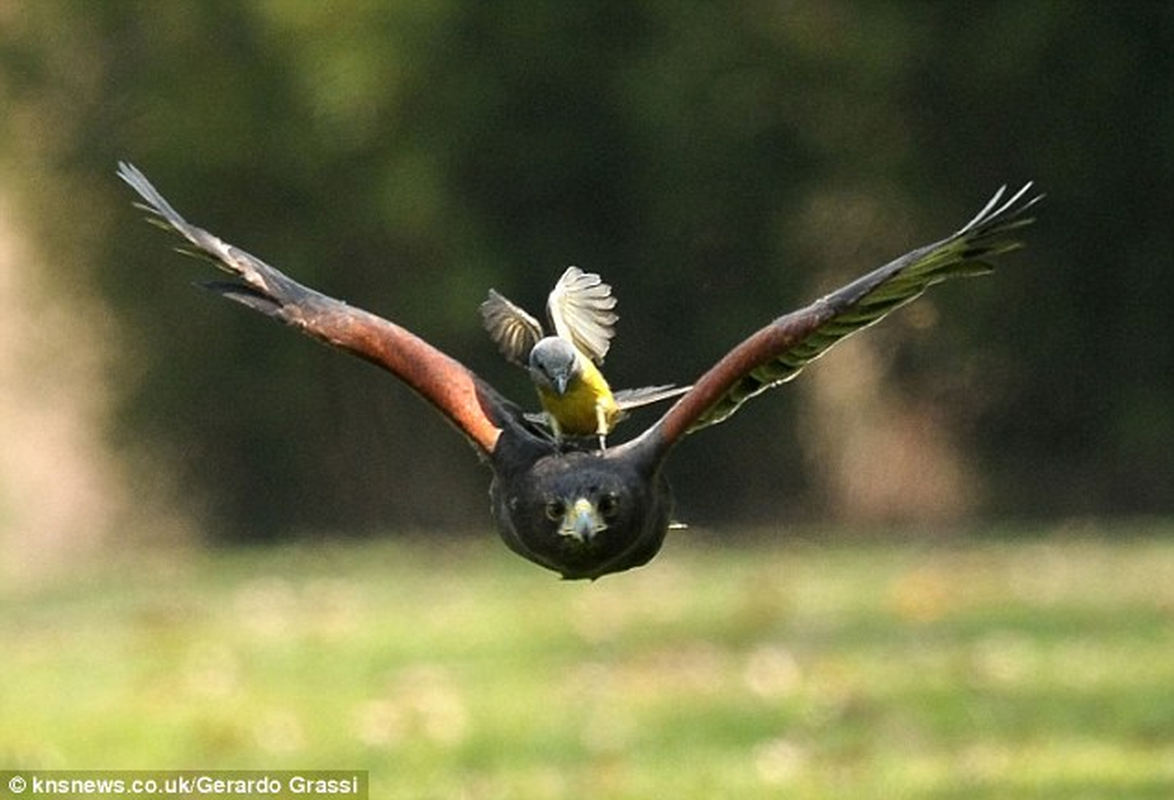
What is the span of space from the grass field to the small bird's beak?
8.66 ft

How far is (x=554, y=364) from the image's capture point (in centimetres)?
A: 477

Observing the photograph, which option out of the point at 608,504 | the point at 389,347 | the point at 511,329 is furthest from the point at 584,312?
the point at 608,504

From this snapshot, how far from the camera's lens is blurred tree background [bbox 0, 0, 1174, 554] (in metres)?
15.9

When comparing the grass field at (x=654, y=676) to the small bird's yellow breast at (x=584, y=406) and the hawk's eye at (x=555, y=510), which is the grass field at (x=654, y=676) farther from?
the hawk's eye at (x=555, y=510)

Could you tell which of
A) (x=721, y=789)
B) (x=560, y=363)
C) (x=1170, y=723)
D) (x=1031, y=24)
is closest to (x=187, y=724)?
(x=721, y=789)

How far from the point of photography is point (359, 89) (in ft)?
53.8

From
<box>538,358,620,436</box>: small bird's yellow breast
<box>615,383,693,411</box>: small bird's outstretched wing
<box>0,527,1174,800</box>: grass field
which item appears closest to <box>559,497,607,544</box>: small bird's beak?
<box>538,358,620,436</box>: small bird's yellow breast

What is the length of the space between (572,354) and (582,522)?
0.39 m

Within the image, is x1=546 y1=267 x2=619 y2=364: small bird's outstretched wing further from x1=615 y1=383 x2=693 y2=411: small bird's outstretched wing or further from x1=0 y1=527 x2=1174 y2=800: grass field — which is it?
x1=0 y1=527 x2=1174 y2=800: grass field

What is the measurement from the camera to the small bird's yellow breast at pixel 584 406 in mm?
4922

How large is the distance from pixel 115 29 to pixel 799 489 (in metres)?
4.94

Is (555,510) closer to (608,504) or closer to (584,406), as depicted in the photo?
(608,504)

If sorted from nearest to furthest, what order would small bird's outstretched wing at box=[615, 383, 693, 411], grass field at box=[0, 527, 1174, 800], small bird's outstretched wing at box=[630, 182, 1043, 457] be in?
small bird's outstretched wing at box=[630, 182, 1043, 457] → small bird's outstretched wing at box=[615, 383, 693, 411] → grass field at box=[0, 527, 1174, 800]

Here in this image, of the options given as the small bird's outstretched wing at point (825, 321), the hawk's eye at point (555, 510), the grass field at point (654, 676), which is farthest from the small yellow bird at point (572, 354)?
the grass field at point (654, 676)
